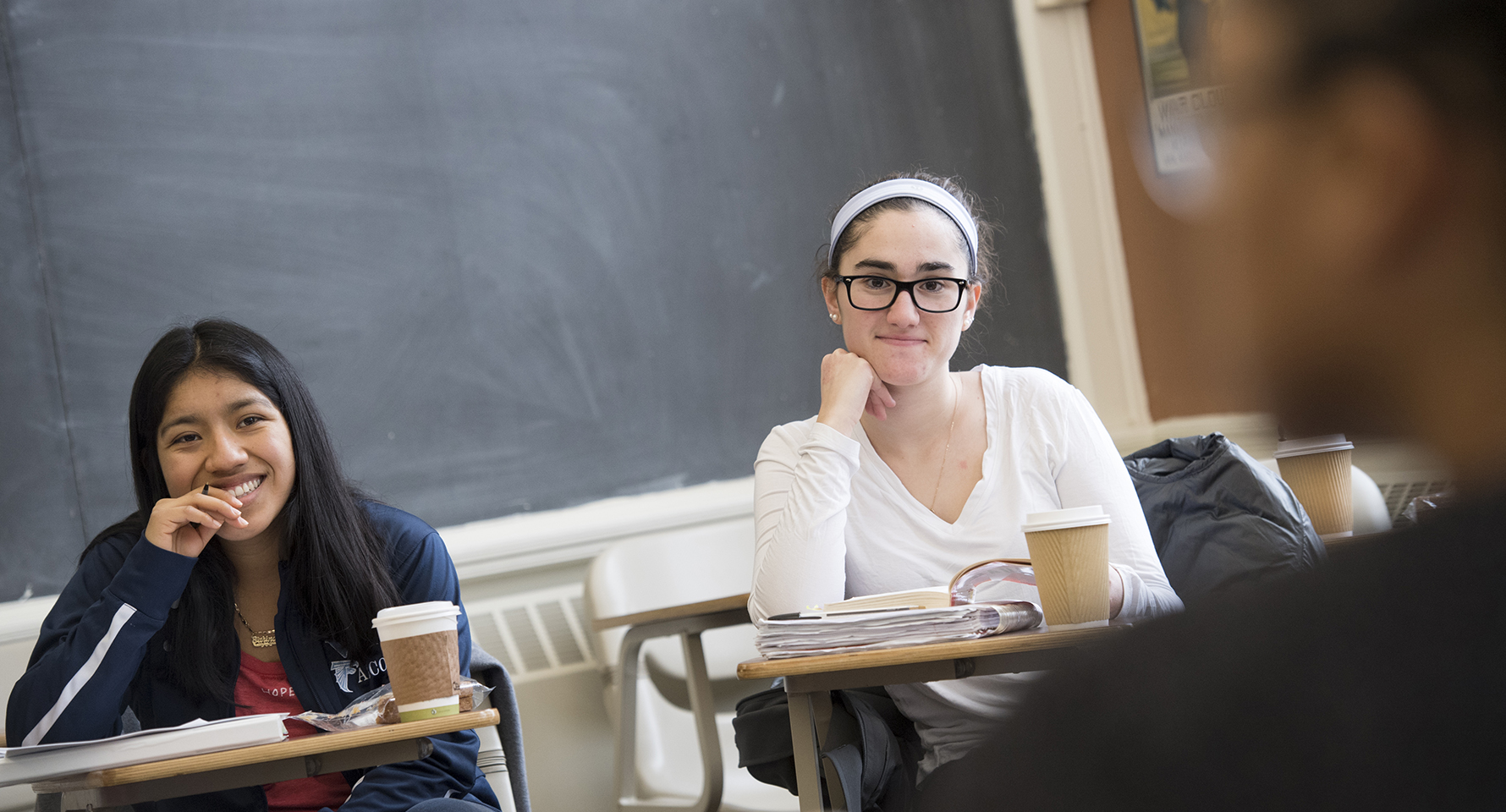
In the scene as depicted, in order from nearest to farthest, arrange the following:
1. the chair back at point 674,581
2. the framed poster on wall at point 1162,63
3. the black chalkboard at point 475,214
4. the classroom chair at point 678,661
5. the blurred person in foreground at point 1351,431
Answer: the blurred person in foreground at point 1351,431, the classroom chair at point 678,661, the chair back at point 674,581, the black chalkboard at point 475,214, the framed poster on wall at point 1162,63

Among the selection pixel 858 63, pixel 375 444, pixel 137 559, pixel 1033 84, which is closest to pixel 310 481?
pixel 137 559

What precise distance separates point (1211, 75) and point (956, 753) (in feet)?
4.89

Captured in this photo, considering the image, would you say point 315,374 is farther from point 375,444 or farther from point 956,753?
point 956,753

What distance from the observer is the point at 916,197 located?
6.55 feet

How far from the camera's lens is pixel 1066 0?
362 cm

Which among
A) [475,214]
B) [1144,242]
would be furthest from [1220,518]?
[475,214]

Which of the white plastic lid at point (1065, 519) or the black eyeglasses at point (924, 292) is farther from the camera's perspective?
the black eyeglasses at point (924, 292)

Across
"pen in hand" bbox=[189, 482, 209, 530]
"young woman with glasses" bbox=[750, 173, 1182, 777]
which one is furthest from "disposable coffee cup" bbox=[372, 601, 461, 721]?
"young woman with glasses" bbox=[750, 173, 1182, 777]

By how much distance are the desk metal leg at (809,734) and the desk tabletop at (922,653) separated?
0.12 meters

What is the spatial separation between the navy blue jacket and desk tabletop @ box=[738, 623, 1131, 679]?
1.91ft

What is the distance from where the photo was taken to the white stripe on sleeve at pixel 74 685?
5.44 feet

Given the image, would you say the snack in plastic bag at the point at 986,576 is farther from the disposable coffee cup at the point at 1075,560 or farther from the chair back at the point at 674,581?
the chair back at the point at 674,581

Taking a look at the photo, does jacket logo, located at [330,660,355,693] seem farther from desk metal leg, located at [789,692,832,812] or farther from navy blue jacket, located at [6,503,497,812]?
desk metal leg, located at [789,692,832,812]

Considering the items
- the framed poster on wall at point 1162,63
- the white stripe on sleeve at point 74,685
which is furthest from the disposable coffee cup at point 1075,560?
the framed poster on wall at point 1162,63
